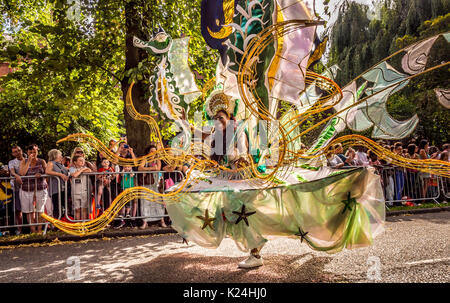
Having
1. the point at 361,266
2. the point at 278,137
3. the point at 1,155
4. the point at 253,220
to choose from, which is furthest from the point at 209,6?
the point at 1,155

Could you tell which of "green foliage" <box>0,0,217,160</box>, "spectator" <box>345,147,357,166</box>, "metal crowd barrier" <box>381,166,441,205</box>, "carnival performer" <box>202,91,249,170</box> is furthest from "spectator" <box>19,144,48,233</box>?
"metal crowd barrier" <box>381,166,441,205</box>

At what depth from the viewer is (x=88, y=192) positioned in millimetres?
7113

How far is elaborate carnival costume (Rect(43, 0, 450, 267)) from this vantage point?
11.2 ft

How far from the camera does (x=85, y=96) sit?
9180mm

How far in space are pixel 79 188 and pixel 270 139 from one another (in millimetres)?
4693

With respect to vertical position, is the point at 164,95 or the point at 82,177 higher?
the point at 164,95

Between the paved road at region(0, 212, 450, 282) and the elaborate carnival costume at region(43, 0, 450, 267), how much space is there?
15.8 inches

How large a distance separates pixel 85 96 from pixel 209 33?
6085 millimetres

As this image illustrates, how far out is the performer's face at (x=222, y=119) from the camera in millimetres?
4246

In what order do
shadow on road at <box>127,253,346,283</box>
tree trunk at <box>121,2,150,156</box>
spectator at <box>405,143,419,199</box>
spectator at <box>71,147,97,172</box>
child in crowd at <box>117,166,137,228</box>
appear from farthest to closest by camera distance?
spectator at <box>405,143,419,199</box>, tree trunk at <box>121,2,150,156</box>, child in crowd at <box>117,166,137,228</box>, spectator at <box>71,147,97,172</box>, shadow on road at <box>127,253,346,283</box>

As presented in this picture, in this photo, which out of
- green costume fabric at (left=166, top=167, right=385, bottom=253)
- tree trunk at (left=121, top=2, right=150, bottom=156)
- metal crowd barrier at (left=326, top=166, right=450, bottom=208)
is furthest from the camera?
metal crowd barrier at (left=326, top=166, right=450, bottom=208)

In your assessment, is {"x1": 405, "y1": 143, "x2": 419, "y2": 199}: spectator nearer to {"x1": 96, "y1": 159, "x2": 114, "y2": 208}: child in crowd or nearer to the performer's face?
the performer's face

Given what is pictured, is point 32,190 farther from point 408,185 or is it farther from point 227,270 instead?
point 408,185

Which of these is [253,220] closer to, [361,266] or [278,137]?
[278,137]
